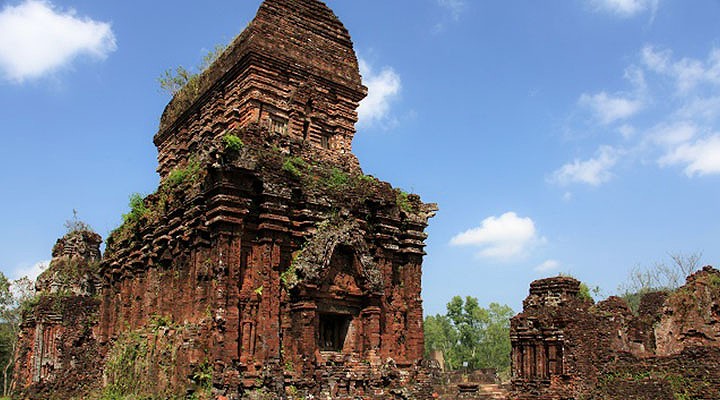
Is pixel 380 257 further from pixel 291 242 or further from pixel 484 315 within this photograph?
pixel 484 315

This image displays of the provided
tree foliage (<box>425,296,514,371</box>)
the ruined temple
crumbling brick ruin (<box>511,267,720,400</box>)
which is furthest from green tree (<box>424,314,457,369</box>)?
the ruined temple

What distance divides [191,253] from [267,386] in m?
3.04

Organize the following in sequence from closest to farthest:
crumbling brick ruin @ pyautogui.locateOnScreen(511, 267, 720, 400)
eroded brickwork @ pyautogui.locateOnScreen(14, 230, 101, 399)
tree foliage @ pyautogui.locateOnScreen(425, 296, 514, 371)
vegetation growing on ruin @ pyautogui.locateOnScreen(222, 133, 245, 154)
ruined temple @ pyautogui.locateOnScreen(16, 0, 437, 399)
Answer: ruined temple @ pyautogui.locateOnScreen(16, 0, 437, 399), vegetation growing on ruin @ pyautogui.locateOnScreen(222, 133, 245, 154), crumbling brick ruin @ pyautogui.locateOnScreen(511, 267, 720, 400), eroded brickwork @ pyautogui.locateOnScreen(14, 230, 101, 399), tree foliage @ pyautogui.locateOnScreen(425, 296, 514, 371)

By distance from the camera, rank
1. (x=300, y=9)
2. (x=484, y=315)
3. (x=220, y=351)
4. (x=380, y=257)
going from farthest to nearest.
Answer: (x=484, y=315), (x=300, y=9), (x=380, y=257), (x=220, y=351)

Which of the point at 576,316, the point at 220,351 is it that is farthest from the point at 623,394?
the point at 220,351

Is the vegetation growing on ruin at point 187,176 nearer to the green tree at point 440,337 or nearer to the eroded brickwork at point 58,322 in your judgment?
the eroded brickwork at point 58,322

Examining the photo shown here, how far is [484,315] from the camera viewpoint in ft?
209

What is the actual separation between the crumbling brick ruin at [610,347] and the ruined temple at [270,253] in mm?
9381

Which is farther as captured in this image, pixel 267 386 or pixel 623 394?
pixel 623 394

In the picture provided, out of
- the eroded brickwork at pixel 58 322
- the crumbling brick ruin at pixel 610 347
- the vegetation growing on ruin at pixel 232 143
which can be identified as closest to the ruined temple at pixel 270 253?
the vegetation growing on ruin at pixel 232 143

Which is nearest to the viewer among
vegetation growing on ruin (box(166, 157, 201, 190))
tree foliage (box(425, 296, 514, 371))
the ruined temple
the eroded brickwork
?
the ruined temple

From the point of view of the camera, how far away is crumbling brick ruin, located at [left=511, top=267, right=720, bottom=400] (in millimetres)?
19016

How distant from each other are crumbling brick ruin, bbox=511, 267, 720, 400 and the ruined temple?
9.38 m

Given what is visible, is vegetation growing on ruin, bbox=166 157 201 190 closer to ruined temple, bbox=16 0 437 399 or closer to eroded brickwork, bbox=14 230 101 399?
ruined temple, bbox=16 0 437 399
